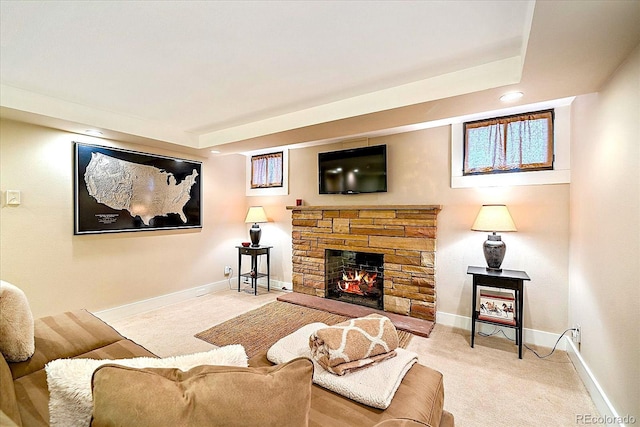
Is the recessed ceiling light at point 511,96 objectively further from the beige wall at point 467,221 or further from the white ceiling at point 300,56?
the beige wall at point 467,221

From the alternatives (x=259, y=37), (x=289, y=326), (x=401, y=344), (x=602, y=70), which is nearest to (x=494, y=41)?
(x=602, y=70)

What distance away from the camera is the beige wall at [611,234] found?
155cm

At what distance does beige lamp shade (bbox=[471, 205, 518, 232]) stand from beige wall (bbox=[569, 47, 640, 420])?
509mm

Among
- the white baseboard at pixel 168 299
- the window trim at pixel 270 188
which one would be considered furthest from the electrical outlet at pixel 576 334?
the window trim at pixel 270 188

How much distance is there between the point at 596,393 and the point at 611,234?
1.10 m

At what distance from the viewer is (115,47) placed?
1869 mm

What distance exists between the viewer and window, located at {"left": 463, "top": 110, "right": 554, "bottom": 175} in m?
2.84

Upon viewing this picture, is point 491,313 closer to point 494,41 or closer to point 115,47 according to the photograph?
point 494,41

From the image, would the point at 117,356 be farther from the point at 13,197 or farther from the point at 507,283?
the point at 507,283

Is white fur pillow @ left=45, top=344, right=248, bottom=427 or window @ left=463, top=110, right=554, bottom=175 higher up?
window @ left=463, top=110, right=554, bottom=175

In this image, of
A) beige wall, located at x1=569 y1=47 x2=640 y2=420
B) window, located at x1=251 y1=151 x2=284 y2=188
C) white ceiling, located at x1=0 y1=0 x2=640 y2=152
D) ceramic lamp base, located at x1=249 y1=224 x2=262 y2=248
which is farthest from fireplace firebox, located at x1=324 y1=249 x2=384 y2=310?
beige wall, located at x1=569 y1=47 x2=640 y2=420

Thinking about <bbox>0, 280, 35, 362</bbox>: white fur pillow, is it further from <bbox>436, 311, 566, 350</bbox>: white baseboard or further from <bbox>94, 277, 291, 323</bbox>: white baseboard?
<bbox>436, 311, 566, 350</bbox>: white baseboard

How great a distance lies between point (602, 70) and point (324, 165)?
2.99m

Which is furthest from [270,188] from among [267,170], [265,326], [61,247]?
[61,247]
